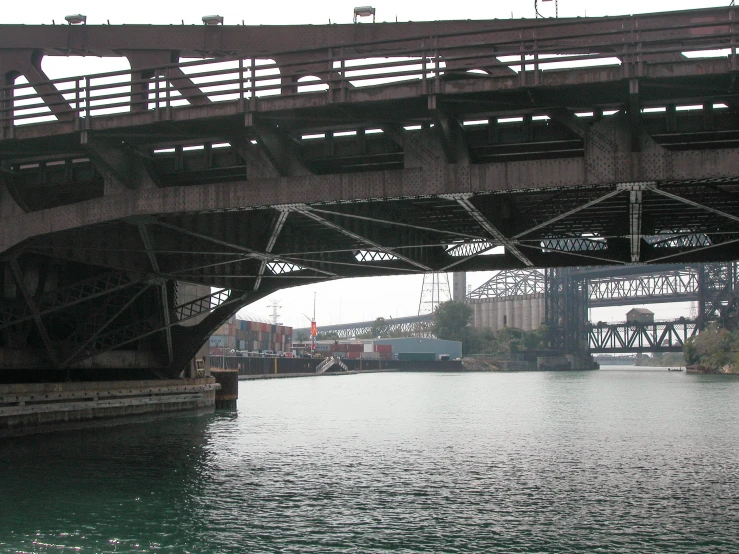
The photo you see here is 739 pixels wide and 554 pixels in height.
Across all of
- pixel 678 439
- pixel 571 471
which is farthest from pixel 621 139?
pixel 678 439

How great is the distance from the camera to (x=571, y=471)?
33.2m

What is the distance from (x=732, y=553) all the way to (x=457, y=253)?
20113mm

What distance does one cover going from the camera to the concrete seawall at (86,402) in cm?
4109

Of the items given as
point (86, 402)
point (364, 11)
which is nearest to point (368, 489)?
point (364, 11)

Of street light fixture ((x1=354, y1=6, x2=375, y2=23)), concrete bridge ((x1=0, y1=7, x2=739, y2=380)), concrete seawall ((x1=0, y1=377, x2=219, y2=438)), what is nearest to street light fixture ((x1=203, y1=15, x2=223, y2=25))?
concrete bridge ((x1=0, y1=7, x2=739, y2=380))

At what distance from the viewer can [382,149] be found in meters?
27.5

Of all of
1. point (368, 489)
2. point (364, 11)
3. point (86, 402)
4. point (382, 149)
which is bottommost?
point (368, 489)

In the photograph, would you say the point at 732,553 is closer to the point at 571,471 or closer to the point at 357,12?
the point at 571,471

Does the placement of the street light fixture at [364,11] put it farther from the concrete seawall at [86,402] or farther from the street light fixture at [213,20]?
the concrete seawall at [86,402]

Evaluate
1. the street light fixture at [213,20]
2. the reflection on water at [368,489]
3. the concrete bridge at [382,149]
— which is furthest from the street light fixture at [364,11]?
the reflection on water at [368,489]

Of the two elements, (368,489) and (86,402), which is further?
(86,402)

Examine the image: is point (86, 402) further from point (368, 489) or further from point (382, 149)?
point (382, 149)

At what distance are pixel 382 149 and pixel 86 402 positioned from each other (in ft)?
89.0

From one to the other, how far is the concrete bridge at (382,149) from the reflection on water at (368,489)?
8569 millimetres
